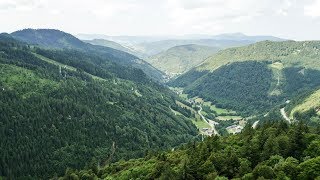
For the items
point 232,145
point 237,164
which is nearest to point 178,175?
point 237,164

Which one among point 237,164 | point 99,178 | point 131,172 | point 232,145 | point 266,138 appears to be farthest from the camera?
point 99,178

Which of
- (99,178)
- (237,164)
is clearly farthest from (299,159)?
(99,178)

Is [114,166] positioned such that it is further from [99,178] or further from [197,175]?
[197,175]

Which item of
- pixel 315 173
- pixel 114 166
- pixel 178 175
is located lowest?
pixel 114 166

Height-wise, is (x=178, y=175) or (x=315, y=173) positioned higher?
(x=315, y=173)

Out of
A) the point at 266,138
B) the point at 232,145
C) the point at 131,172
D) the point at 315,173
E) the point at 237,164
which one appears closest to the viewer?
the point at 315,173

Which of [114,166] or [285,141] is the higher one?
[285,141]

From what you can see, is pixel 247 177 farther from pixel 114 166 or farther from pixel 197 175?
pixel 114 166

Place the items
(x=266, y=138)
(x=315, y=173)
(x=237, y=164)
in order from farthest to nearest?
(x=266, y=138) < (x=237, y=164) < (x=315, y=173)

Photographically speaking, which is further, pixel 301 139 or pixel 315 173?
pixel 301 139
